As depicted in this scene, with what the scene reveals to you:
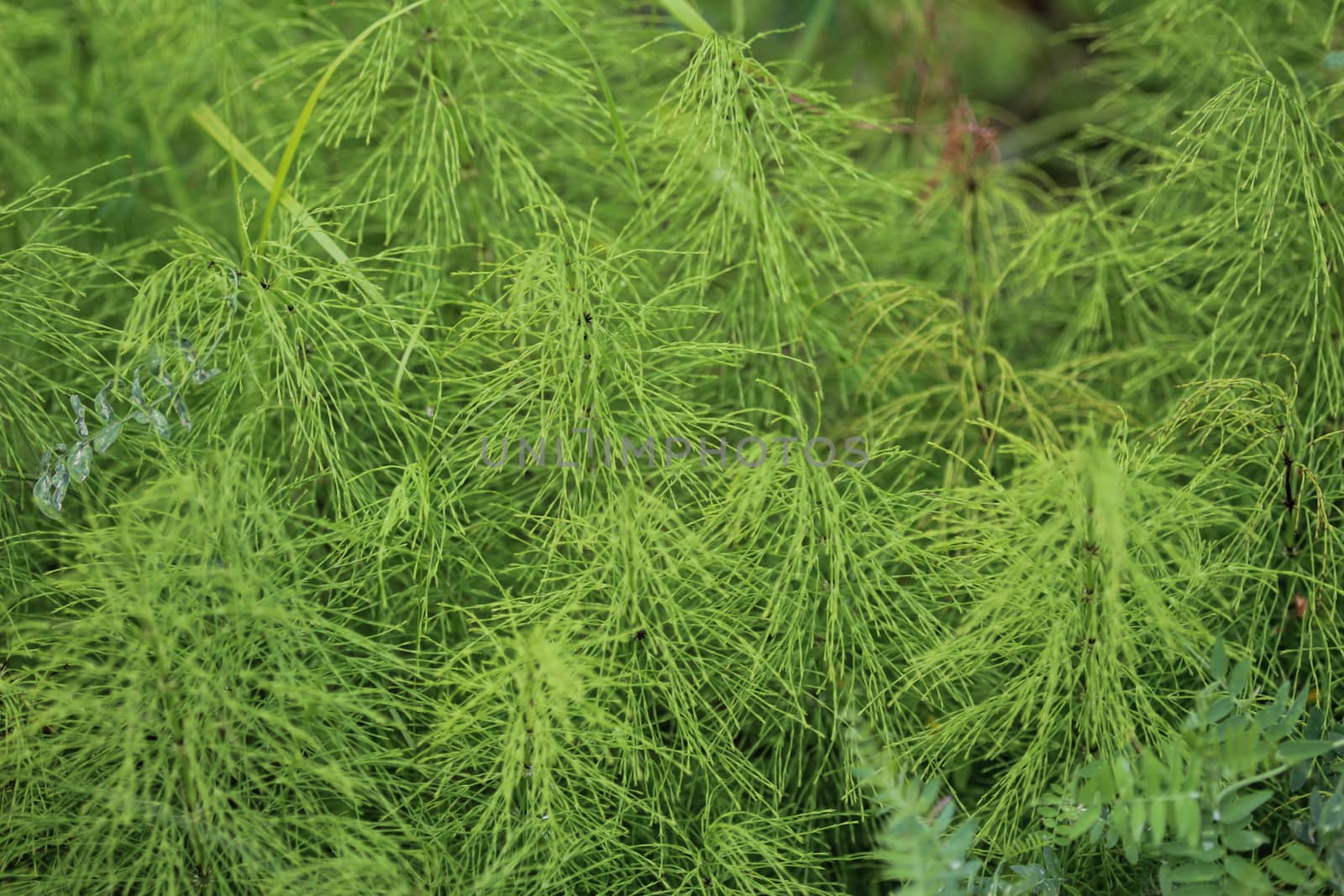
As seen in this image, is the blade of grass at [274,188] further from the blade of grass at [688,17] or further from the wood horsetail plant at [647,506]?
the blade of grass at [688,17]

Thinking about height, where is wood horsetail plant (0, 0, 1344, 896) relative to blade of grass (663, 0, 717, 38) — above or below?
below

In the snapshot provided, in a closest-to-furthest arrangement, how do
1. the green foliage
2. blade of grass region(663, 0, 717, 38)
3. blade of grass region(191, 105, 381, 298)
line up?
the green foliage, blade of grass region(191, 105, 381, 298), blade of grass region(663, 0, 717, 38)

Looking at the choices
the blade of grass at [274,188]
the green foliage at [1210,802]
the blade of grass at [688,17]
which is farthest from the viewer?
the blade of grass at [688,17]

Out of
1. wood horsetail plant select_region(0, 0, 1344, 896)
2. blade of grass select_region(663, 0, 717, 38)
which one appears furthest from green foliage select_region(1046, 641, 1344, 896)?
blade of grass select_region(663, 0, 717, 38)

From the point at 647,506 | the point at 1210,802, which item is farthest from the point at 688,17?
the point at 1210,802

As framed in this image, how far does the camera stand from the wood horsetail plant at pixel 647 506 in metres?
1.34

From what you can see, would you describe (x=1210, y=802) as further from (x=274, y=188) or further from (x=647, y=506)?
(x=274, y=188)

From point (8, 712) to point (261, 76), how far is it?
1036mm

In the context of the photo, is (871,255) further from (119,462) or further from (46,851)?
(46,851)

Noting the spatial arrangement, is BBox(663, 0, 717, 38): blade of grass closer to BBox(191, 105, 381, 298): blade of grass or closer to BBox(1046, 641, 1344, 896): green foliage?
BBox(191, 105, 381, 298): blade of grass

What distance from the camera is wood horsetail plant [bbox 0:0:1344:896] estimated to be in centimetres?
134

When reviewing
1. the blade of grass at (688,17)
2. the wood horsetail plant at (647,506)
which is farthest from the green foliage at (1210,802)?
the blade of grass at (688,17)

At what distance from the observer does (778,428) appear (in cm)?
182

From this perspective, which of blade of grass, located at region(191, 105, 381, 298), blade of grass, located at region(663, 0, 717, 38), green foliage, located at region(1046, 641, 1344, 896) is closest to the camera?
green foliage, located at region(1046, 641, 1344, 896)
